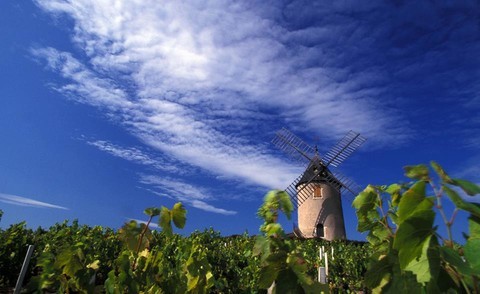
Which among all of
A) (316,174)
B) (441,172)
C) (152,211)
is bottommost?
(441,172)

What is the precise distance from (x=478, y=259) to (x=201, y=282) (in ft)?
7.65

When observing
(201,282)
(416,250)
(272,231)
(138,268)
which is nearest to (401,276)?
(416,250)

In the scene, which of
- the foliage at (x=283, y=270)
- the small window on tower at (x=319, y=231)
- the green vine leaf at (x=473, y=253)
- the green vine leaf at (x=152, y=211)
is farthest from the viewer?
the small window on tower at (x=319, y=231)

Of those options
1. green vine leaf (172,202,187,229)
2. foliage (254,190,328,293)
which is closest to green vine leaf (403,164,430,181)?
foliage (254,190,328,293)

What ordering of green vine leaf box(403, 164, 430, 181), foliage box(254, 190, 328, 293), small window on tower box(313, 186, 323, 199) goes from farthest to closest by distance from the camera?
small window on tower box(313, 186, 323, 199), foliage box(254, 190, 328, 293), green vine leaf box(403, 164, 430, 181)

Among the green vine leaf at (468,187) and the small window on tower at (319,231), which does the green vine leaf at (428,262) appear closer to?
the green vine leaf at (468,187)

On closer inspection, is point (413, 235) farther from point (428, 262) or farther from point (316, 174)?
point (316, 174)

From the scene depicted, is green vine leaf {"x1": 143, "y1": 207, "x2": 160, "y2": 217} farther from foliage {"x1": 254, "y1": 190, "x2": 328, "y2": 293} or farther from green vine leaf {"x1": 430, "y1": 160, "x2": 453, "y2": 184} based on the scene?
green vine leaf {"x1": 430, "y1": 160, "x2": 453, "y2": 184}

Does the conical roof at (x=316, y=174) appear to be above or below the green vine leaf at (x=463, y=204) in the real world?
above

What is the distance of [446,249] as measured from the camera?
2.88ft

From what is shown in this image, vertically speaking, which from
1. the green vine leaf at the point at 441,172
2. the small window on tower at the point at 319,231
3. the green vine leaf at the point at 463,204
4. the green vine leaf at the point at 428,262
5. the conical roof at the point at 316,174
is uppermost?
the conical roof at the point at 316,174

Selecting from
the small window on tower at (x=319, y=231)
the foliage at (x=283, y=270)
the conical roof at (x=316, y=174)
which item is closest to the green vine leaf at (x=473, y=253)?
the foliage at (x=283, y=270)

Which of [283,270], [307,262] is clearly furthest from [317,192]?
[283,270]

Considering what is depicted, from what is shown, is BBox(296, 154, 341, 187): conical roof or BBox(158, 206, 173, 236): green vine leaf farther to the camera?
BBox(296, 154, 341, 187): conical roof
